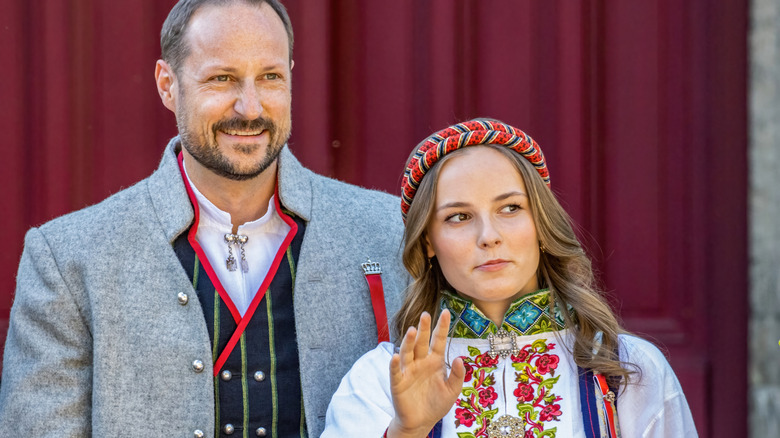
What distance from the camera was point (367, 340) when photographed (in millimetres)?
2699

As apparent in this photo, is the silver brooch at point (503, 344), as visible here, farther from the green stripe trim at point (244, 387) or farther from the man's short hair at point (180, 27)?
the man's short hair at point (180, 27)

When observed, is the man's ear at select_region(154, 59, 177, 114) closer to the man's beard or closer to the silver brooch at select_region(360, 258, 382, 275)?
the man's beard

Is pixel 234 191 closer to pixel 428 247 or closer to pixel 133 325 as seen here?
pixel 133 325

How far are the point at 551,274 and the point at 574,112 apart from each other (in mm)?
1160

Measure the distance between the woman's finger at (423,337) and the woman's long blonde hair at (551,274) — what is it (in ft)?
1.35

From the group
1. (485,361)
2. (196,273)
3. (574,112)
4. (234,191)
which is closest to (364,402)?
(485,361)

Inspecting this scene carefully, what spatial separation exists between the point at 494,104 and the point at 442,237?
1.27 m

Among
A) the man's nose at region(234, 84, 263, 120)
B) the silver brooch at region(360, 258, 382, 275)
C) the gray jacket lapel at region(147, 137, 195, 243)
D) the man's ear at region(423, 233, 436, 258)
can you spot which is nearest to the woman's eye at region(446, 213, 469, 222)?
the man's ear at region(423, 233, 436, 258)

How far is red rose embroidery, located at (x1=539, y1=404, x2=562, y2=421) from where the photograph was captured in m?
2.22

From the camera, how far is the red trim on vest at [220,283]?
254 cm

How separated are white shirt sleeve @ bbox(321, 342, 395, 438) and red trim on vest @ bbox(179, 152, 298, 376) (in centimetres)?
32

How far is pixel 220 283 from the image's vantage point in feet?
8.55

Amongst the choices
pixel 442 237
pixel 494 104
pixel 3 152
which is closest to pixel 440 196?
pixel 442 237

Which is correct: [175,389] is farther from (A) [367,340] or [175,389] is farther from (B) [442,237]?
(B) [442,237]
